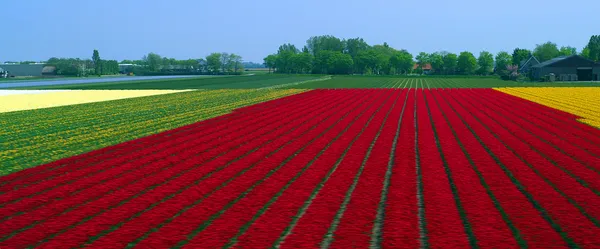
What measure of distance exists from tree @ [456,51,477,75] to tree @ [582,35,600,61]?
32679 millimetres

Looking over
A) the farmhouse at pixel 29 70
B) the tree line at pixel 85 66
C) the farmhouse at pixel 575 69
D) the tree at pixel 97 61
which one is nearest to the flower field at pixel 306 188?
the farmhouse at pixel 575 69

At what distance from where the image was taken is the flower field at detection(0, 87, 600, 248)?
29.0 feet

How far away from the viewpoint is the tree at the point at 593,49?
6191 inches

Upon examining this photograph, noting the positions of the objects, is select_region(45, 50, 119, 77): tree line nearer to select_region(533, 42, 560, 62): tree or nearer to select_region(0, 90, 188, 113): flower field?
select_region(0, 90, 188, 113): flower field

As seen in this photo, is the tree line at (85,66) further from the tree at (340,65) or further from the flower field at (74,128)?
the flower field at (74,128)

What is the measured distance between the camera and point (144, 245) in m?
8.34

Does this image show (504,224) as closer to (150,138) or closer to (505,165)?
(505,165)

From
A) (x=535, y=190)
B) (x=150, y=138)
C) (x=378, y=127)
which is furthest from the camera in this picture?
(x=378, y=127)

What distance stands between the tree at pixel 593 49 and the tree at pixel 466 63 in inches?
1287

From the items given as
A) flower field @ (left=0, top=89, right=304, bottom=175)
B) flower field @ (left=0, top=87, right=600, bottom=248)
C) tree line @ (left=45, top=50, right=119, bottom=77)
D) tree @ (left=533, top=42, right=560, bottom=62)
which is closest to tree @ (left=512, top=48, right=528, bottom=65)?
tree @ (left=533, top=42, right=560, bottom=62)

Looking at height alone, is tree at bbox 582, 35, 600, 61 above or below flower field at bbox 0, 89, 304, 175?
above

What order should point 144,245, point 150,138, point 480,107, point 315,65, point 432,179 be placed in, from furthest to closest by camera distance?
point 315,65 < point 480,107 < point 150,138 < point 432,179 < point 144,245

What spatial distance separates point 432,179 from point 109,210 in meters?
7.23

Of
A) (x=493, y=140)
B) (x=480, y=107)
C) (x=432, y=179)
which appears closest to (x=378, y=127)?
(x=493, y=140)
